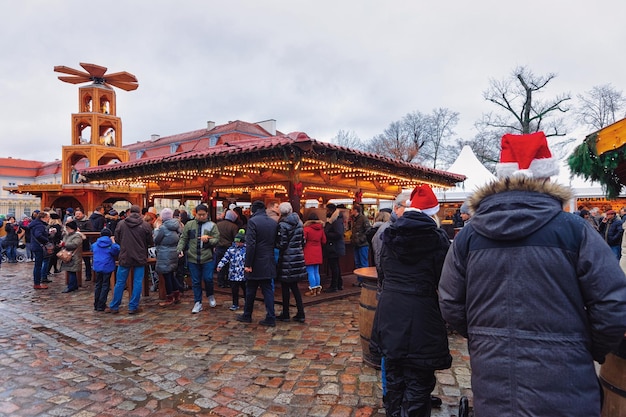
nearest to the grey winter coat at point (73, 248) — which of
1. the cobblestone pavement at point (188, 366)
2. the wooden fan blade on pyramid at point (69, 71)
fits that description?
the cobblestone pavement at point (188, 366)

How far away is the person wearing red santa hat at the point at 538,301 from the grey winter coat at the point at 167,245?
5.79 m

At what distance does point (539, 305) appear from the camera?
1677mm

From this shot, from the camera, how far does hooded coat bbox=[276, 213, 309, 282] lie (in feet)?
19.0

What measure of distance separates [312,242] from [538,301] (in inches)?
224

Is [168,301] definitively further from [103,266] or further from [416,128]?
Result: [416,128]

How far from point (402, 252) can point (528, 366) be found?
1156 millimetres

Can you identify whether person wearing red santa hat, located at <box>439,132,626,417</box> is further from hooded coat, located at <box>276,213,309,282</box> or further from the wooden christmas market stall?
the wooden christmas market stall

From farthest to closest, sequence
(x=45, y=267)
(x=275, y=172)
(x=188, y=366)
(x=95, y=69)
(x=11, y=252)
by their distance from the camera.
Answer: (x=95, y=69) → (x=11, y=252) → (x=275, y=172) → (x=45, y=267) → (x=188, y=366)

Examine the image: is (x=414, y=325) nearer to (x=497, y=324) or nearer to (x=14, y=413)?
(x=497, y=324)

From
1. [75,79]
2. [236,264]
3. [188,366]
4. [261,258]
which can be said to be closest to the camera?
[188,366]

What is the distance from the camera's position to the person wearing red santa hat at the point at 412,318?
262cm

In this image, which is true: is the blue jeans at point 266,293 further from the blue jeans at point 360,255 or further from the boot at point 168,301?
the blue jeans at point 360,255

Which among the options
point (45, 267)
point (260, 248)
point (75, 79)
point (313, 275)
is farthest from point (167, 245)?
point (75, 79)

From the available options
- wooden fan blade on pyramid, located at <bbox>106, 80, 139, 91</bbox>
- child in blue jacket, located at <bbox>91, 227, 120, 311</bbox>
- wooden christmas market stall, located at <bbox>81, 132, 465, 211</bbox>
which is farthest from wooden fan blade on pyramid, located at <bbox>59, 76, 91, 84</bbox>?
child in blue jacket, located at <bbox>91, 227, 120, 311</bbox>
